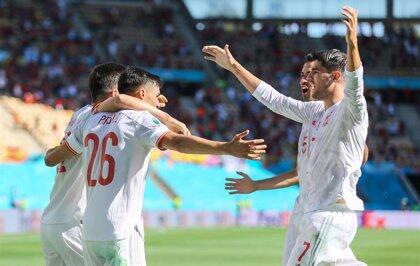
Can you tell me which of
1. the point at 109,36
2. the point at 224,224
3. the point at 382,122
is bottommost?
the point at 224,224

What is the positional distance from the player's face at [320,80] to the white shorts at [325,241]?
944 millimetres

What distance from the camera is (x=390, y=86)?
52688mm

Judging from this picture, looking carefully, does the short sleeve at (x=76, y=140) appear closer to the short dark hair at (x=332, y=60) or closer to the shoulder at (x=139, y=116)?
the shoulder at (x=139, y=116)

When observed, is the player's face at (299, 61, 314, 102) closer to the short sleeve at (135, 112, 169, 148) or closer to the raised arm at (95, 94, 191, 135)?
the raised arm at (95, 94, 191, 135)

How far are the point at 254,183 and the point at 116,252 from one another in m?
1.94

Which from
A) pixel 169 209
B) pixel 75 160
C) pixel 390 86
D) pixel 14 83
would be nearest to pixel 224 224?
→ pixel 169 209

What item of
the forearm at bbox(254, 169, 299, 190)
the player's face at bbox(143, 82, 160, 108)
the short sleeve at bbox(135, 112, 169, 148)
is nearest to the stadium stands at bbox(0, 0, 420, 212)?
the forearm at bbox(254, 169, 299, 190)

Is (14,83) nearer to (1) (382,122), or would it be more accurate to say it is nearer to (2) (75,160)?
(1) (382,122)

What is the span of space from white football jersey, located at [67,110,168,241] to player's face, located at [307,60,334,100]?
1.48 m

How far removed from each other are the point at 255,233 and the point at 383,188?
46.3 ft

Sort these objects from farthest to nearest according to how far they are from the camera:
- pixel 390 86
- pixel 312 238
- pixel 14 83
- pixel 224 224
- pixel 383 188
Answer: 1. pixel 390 86
2. pixel 383 188
3. pixel 14 83
4. pixel 224 224
5. pixel 312 238

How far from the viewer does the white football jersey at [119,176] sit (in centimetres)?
727

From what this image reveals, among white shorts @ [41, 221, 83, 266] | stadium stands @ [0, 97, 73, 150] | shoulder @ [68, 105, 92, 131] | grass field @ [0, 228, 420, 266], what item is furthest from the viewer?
stadium stands @ [0, 97, 73, 150]

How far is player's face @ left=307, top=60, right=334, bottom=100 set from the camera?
820 cm
